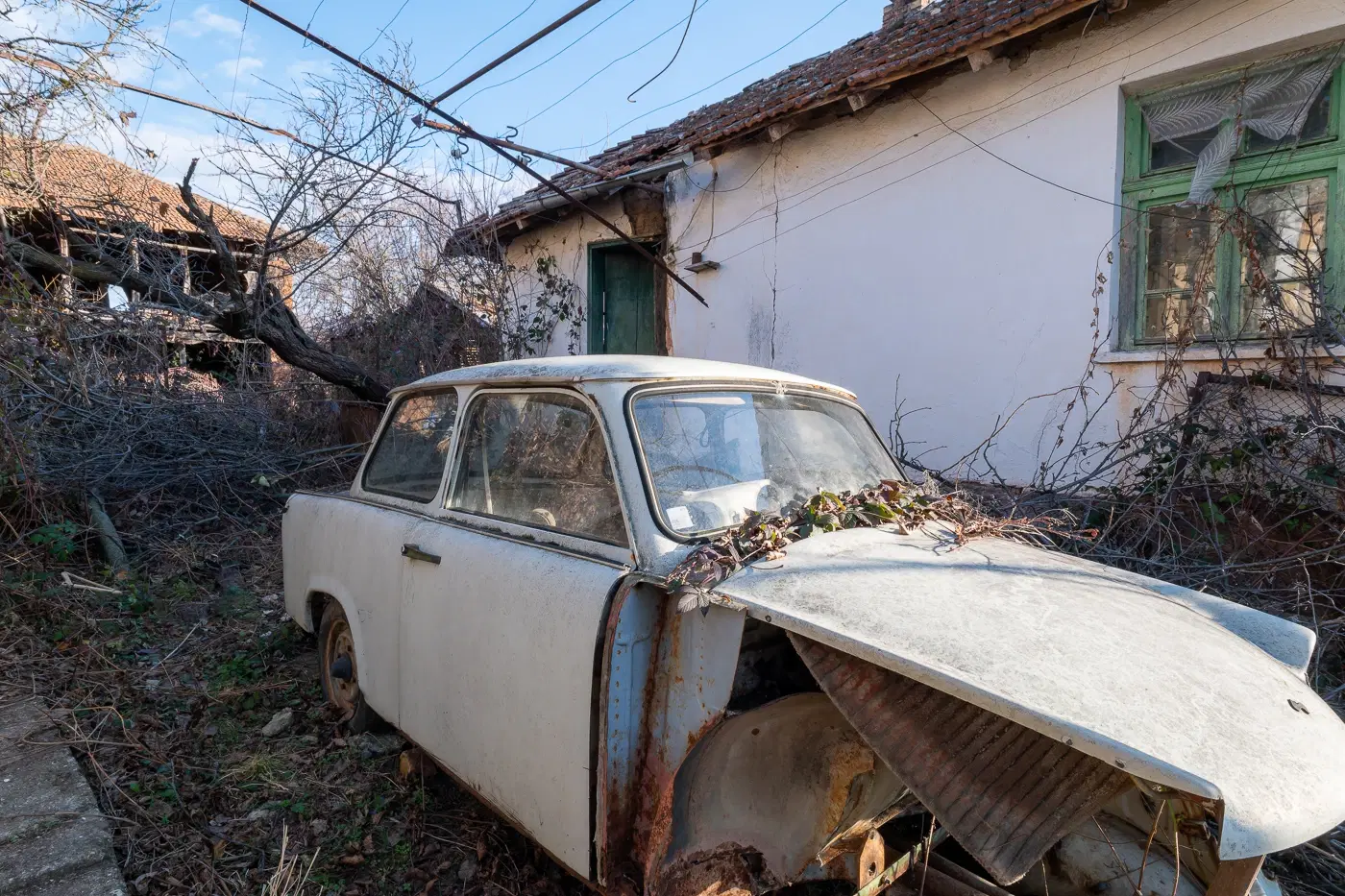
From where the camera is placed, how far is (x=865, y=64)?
6438mm

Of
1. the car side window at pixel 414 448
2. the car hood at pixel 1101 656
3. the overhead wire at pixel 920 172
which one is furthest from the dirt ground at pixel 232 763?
the overhead wire at pixel 920 172

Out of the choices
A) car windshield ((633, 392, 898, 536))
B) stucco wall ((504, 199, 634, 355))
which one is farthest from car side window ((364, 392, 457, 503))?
stucco wall ((504, 199, 634, 355))

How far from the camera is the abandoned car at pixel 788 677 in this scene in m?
1.56

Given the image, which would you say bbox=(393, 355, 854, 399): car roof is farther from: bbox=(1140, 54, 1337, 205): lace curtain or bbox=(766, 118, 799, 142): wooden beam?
bbox=(766, 118, 799, 142): wooden beam

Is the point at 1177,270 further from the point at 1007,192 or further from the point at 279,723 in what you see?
the point at 279,723

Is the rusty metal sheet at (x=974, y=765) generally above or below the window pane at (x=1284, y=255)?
below

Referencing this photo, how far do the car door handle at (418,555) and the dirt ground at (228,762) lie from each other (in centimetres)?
99

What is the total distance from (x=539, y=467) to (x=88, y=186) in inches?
278

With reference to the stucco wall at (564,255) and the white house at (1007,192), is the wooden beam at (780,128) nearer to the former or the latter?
the white house at (1007,192)

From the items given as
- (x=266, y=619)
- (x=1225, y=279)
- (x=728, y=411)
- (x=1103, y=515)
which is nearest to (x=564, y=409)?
(x=728, y=411)

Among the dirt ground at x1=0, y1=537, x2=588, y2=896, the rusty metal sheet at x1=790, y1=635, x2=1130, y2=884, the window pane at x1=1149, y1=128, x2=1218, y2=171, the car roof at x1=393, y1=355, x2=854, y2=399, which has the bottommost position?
the dirt ground at x1=0, y1=537, x2=588, y2=896

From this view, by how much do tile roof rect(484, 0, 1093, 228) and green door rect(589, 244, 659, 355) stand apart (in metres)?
1.03

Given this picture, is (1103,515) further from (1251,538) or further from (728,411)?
(728,411)

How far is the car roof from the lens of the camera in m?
2.57
